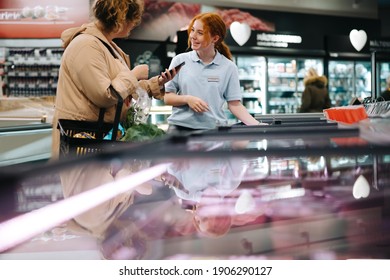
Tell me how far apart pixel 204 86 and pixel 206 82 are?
0.03 m

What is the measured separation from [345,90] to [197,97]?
8213 mm

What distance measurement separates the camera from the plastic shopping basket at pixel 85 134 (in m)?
2.46

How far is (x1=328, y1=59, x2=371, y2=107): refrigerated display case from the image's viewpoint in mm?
10711

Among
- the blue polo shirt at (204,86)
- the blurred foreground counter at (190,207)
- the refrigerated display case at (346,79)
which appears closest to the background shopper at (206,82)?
the blue polo shirt at (204,86)

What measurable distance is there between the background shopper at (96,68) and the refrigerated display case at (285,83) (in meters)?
7.43

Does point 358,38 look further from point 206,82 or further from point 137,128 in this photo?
point 137,128

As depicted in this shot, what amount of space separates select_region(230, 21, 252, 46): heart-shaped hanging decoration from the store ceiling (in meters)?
0.91

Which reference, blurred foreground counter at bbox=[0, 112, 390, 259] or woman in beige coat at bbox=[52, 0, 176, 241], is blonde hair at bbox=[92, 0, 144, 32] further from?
blurred foreground counter at bbox=[0, 112, 390, 259]

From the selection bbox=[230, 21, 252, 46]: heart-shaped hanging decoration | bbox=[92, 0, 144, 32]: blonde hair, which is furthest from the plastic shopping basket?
bbox=[230, 21, 252, 46]: heart-shaped hanging decoration

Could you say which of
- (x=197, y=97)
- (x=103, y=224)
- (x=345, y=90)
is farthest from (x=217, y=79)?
(x=345, y=90)

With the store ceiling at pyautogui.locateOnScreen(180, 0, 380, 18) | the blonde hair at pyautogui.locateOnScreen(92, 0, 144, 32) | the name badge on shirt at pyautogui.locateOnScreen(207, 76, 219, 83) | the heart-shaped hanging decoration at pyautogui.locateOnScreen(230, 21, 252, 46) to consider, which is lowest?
the name badge on shirt at pyautogui.locateOnScreen(207, 76, 219, 83)

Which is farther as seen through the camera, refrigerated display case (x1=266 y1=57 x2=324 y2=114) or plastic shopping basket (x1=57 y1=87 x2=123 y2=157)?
refrigerated display case (x1=266 y1=57 x2=324 y2=114)

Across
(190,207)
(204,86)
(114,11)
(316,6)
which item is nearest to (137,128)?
(114,11)

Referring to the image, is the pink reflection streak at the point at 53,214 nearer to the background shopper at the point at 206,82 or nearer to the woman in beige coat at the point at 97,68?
the woman in beige coat at the point at 97,68
